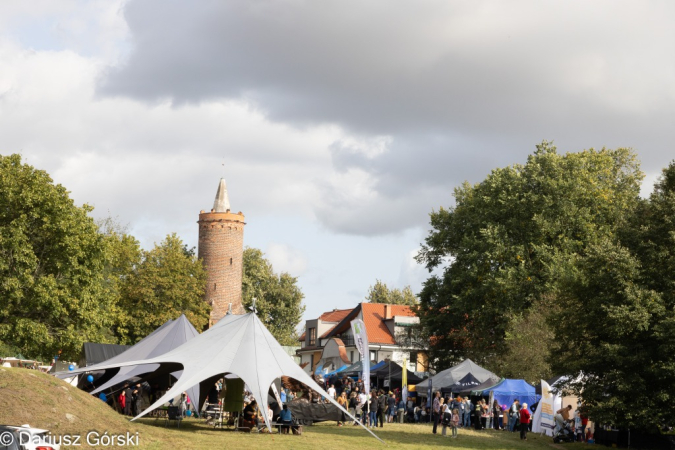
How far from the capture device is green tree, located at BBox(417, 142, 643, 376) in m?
42.3

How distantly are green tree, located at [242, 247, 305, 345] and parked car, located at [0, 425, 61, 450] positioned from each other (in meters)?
68.7

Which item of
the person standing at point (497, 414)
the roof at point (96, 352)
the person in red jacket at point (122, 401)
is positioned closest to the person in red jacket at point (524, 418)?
the person standing at point (497, 414)

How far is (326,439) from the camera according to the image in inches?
953

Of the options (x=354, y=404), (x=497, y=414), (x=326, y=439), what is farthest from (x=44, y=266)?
(x=497, y=414)

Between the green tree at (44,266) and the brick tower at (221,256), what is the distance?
94.3ft

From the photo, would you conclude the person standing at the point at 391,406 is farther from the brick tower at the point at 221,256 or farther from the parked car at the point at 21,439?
the brick tower at the point at 221,256

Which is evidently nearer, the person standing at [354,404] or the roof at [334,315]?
the person standing at [354,404]

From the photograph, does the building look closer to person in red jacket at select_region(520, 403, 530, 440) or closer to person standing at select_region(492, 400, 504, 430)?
person standing at select_region(492, 400, 504, 430)

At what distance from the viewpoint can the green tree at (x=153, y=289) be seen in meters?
60.1

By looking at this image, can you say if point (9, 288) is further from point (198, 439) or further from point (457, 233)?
point (457, 233)

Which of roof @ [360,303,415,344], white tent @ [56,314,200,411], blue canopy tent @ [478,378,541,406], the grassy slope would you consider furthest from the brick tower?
the grassy slope

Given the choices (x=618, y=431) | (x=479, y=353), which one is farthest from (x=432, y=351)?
(x=618, y=431)

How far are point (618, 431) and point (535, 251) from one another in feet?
56.7

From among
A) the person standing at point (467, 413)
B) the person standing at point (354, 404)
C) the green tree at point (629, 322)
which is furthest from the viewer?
the person standing at point (467, 413)
